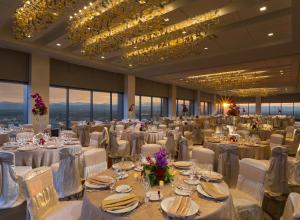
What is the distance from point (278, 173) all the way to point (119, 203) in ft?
11.6

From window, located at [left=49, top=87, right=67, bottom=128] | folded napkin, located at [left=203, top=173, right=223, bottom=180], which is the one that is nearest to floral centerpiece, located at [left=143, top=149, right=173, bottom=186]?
folded napkin, located at [left=203, top=173, right=223, bottom=180]

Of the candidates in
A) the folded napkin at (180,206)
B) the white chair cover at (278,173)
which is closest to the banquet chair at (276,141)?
the white chair cover at (278,173)

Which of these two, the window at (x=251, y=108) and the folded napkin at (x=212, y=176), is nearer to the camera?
the folded napkin at (x=212, y=176)

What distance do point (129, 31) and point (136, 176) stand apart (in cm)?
457

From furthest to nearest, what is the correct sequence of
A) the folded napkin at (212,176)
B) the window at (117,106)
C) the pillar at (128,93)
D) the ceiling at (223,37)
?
1. the window at (117,106)
2. the pillar at (128,93)
3. the ceiling at (223,37)
4. the folded napkin at (212,176)

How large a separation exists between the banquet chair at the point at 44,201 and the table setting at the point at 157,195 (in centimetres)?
44

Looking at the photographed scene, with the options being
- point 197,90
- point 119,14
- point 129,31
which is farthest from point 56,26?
point 197,90

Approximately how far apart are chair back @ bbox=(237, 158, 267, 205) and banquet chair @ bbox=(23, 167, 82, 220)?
2055mm

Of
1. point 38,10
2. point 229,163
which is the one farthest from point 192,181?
point 38,10

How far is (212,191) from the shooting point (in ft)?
6.98

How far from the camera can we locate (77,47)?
9.20 m

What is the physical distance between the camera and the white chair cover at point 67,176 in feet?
12.1

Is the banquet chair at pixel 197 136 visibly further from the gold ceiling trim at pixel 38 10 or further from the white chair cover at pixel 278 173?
the gold ceiling trim at pixel 38 10

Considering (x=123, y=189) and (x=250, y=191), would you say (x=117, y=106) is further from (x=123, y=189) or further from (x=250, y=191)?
(x=123, y=189)
